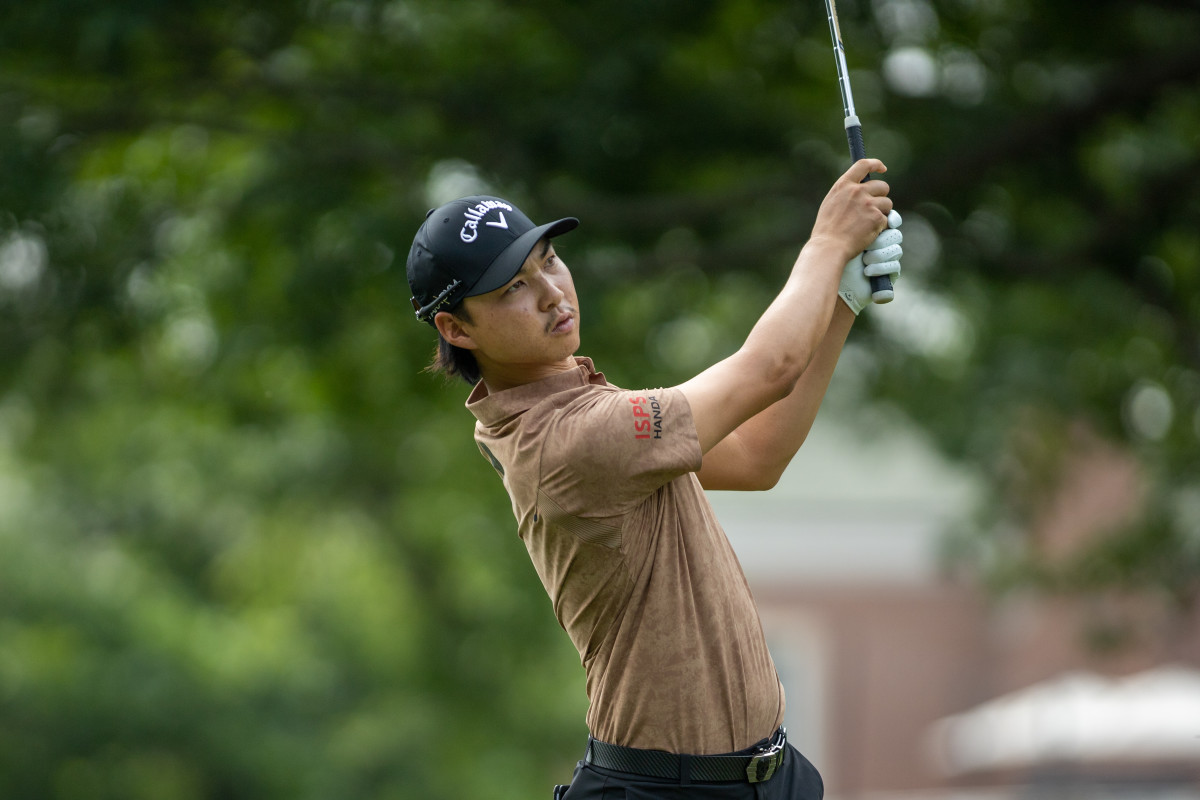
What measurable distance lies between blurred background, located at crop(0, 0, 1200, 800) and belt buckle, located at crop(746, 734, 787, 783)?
16.9ft

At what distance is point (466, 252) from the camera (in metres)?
2.88

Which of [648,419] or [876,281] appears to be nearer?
[648,419]

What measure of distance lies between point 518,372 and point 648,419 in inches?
16.6

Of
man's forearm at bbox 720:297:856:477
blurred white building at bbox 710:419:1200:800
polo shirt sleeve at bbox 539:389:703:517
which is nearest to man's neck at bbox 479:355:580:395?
polo shirt sleeve at bbox 539:389:703:517

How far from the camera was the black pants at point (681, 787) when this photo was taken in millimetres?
2896

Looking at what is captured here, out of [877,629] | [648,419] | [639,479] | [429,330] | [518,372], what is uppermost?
[429,330]

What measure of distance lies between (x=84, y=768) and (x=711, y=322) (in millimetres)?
7339

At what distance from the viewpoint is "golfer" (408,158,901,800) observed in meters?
2.76

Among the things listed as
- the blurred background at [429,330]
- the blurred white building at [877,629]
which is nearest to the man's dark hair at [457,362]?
the blurred background at [429,330]

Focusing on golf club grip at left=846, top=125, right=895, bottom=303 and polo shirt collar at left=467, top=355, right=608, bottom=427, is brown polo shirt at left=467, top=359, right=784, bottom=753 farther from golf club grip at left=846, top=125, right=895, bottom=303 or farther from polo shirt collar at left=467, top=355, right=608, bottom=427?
golf club grip at left=846, top=125, right=895, bottom=303

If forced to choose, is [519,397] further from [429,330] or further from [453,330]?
[429,330]

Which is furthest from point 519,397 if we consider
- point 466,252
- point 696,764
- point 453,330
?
point 696,764

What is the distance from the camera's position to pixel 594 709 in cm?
303

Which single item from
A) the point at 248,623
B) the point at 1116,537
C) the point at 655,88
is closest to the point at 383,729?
the point at 248,623
